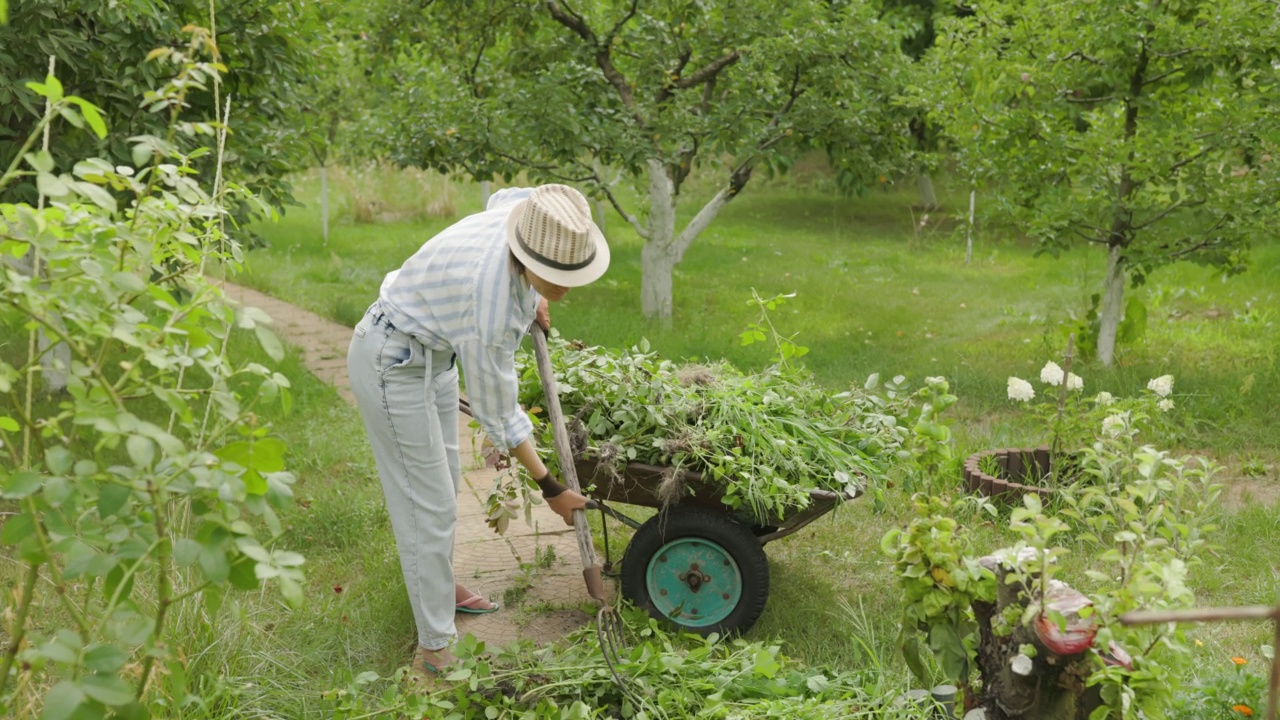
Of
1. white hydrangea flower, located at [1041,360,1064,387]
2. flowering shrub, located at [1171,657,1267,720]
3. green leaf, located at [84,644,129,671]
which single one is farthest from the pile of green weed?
green leaf, located at [84,644,129,671]

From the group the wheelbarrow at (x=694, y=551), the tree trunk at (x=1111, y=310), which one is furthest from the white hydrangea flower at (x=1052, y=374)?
the tree trunk at (x=1111, y=310)

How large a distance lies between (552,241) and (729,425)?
997 mm

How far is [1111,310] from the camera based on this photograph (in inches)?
296

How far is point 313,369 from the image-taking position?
7766 millimetres

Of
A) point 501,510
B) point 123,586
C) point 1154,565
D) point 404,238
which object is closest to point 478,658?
point 501,510

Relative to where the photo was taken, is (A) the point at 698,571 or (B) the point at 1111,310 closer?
(A) the point at 698,571

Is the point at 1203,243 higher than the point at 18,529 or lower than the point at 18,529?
lower

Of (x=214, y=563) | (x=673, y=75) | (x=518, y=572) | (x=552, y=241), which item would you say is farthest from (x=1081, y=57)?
(x=214, y=563)

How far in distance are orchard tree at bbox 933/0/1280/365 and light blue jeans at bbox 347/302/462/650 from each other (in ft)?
16.5

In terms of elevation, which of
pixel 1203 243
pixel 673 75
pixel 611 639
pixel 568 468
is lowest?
pixel 611 639

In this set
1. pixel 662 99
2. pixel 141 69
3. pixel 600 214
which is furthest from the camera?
Answer: pixel 600 214

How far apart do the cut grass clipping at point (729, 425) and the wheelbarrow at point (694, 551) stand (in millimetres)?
63

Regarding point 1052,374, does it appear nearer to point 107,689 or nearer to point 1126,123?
point 1126,123

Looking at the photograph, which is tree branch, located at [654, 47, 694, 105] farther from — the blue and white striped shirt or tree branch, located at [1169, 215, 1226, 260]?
the blue and white striped shirt
